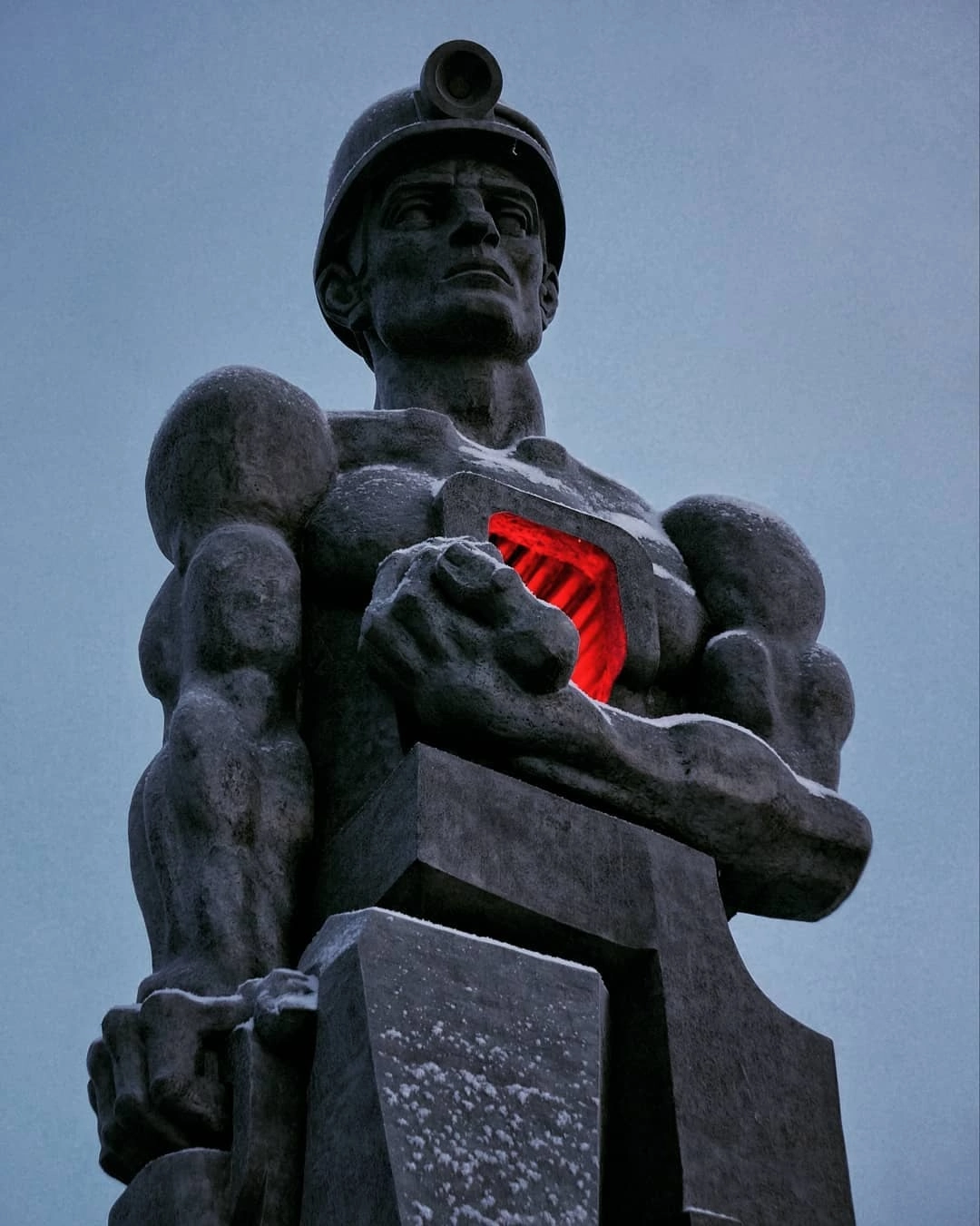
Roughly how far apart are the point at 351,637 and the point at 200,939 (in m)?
1.30

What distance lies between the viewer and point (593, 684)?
23.3ft

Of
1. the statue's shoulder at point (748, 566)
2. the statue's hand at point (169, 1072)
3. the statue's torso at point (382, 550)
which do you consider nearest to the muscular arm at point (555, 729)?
the statue's torso at point (382, 550)

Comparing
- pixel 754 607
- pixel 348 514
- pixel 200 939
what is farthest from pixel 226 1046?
pixel 754 607

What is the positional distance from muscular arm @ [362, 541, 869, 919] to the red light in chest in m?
0.56

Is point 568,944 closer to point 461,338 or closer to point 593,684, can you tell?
point 593,684

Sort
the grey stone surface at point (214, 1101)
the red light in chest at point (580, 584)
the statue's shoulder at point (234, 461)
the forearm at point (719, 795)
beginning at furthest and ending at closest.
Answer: the red light in chest at point (580, 584), the statue's shoulder at point (234, 461), the forearm at point (719, 795), the grey stone surface at point (214, 1101)

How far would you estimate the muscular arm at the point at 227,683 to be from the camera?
599cm

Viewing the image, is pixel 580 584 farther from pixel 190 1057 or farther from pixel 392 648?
pixel 190 1057

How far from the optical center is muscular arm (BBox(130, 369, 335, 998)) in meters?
5.99

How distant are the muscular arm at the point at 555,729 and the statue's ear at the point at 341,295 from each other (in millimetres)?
2329

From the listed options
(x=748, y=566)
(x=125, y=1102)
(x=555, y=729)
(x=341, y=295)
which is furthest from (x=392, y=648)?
(x=341, y=295)

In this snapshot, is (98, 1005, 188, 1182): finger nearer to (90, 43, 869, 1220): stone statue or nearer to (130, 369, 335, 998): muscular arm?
(90, 43, 869, 1220): stone statue

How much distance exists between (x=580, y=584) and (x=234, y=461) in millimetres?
1295

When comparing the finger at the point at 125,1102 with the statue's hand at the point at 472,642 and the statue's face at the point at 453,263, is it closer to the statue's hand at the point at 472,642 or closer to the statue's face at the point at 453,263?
the statue's hand at the point at 472,642
